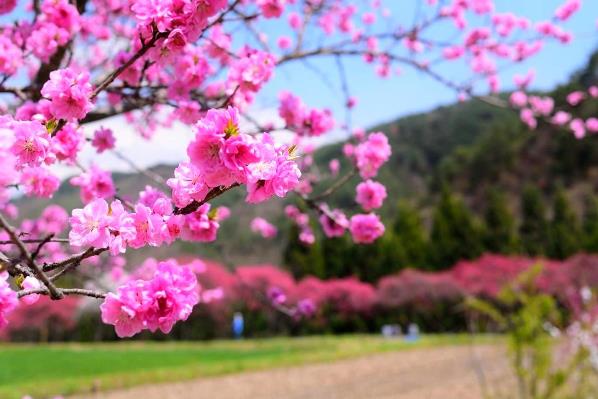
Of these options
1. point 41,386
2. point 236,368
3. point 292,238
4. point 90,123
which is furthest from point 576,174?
point 90,123

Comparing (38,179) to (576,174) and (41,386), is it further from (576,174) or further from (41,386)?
(576,174)

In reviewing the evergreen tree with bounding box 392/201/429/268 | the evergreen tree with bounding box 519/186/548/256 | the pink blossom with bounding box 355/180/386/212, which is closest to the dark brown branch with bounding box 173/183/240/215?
the pink blossom with bounding box 355/180/386/212

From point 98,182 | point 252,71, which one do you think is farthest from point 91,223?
point 98,182

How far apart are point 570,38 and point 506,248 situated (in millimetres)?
32208

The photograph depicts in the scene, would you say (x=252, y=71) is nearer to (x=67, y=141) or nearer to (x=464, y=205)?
(x=67, y=141)

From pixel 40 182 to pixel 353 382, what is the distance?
1049cm

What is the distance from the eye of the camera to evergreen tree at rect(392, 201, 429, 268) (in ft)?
118

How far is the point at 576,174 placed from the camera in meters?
50.7

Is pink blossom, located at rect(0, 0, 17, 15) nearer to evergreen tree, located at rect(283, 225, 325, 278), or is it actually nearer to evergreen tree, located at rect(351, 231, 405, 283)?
evergreen tree, located at rect(283, 225, 325, 278)

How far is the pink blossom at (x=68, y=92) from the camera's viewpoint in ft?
4.79

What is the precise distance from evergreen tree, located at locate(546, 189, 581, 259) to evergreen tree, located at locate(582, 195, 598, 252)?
449 millimetres

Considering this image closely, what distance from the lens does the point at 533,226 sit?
38.2 meters

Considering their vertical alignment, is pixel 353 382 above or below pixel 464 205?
below

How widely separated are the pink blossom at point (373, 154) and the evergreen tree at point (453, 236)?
114ft
